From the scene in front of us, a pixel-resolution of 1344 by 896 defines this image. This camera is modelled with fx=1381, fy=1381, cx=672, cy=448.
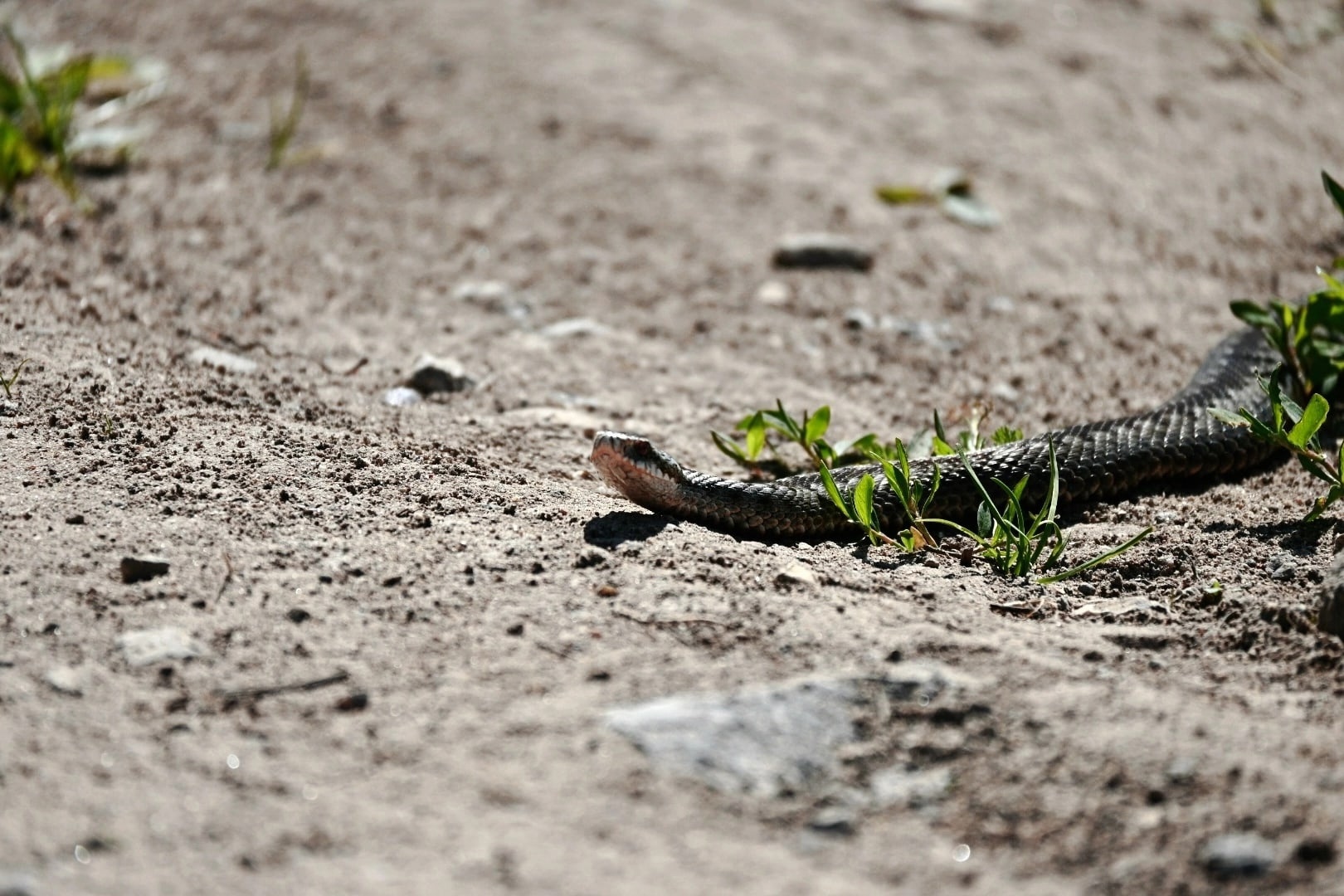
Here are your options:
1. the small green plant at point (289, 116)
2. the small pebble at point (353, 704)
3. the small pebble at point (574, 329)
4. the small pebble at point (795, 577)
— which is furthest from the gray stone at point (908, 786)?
the small green plant at point (289, 116)

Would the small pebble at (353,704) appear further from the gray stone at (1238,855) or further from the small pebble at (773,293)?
the small pebble at (773,293)

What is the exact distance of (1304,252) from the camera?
800cm

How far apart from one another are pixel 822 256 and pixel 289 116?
11.2ft

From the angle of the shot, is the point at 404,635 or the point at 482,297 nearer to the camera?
the point at 404,635

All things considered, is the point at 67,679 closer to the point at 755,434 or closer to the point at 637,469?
the point at 637,469

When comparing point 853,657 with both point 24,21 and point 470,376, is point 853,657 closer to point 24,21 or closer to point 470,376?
point 470,376

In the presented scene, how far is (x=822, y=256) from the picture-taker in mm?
7742

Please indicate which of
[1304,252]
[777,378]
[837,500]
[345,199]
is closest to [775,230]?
[777,378]

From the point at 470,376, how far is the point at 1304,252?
16.4 ft

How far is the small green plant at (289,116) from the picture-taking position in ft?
26.8

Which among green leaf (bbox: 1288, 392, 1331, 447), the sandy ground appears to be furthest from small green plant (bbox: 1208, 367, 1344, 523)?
the sandy ground

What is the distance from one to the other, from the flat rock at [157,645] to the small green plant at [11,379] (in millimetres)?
1755

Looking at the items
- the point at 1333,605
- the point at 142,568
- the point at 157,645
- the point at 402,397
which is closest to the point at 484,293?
the point at 402,397

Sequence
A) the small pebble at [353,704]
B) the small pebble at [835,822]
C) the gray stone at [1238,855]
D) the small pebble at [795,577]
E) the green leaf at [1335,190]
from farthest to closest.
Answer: the green leaf at [1335,190] → the small pebble at [795,577] → the small pebble at [353,704] → the small pebble at [835,822] → the gray stone at [1238,855]
